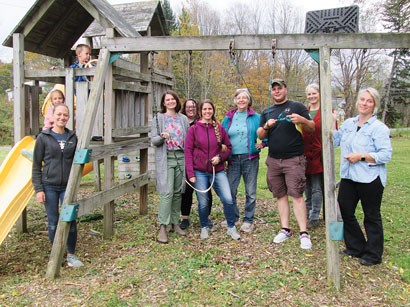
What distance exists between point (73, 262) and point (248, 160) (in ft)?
8.12

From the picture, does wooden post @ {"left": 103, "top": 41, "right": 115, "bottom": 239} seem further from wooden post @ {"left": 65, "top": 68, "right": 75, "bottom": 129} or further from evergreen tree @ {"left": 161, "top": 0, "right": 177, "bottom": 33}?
evergreen tree @ {"left": 161, "top": 0, "right": 177, "bottom": 33}

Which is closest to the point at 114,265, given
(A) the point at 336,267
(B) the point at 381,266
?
(A) the point at 336,267

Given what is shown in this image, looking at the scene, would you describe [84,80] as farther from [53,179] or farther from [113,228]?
[113,228]

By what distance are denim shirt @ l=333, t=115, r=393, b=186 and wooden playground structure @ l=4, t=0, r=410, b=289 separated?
0.27 metres

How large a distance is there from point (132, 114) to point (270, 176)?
2231mm

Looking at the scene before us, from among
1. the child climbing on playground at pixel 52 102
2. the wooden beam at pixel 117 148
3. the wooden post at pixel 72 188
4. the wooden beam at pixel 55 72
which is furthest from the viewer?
the wooden beam at pixel 55 72

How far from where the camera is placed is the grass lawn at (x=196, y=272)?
350cm

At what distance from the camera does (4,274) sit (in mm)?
4105

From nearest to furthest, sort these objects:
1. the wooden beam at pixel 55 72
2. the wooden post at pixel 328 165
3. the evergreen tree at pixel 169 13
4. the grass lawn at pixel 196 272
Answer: the grass lawn at pixel 196 272 < the wooden post at pixel 328 165 < the wooden beam at pixel 55 72 < the evergreen tree at pixel 169 13

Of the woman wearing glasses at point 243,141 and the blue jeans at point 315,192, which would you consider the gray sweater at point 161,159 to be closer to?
the woman wearing glasses at point 243,141

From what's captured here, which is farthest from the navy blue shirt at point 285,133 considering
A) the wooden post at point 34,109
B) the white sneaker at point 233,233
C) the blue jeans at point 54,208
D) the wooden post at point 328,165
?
the wooden post at point 34,109

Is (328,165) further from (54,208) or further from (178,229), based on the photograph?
(54,208)

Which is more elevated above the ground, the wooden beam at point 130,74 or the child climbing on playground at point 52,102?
the wooden beam at point 130,74

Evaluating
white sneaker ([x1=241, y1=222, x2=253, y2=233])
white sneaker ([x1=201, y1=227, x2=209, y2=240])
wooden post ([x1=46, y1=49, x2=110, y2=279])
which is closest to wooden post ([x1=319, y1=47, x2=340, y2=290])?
white sneaker ([x1=241, y1=222, x2=253, y2=233])
